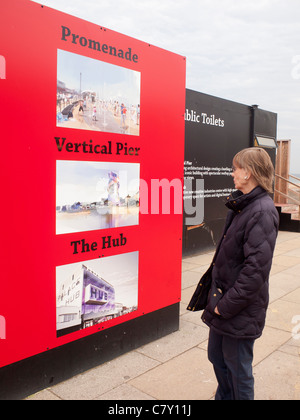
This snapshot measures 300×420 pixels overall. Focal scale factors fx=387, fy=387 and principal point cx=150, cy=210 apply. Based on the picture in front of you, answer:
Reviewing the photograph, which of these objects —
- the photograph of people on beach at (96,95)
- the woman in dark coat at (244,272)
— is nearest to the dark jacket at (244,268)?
the woman in dark coat at (244,272)

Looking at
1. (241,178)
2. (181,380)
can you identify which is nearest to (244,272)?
(241,178)

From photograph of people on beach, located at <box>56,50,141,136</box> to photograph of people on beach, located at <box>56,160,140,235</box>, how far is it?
0.33m

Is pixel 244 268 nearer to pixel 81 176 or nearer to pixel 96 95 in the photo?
pixel 81 176

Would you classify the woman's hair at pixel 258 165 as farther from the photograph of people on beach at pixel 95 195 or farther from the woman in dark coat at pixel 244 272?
the photograph of people on beach at pixel 95 195

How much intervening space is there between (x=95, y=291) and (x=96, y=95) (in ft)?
5.41

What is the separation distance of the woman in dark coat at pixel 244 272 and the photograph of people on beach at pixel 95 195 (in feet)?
4.00

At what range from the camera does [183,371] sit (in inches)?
134

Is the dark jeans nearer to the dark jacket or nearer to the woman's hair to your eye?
the dark jacket

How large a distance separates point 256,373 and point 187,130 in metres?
5.45

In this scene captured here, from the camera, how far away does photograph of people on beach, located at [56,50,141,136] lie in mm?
2939

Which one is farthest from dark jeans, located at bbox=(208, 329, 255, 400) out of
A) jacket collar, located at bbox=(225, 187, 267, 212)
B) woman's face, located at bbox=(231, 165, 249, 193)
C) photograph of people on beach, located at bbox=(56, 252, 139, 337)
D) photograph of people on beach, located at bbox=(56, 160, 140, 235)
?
Answer: photograph of people on beach, located at bbox=(56, 160, 140, 235)

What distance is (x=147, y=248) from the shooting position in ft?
12.5

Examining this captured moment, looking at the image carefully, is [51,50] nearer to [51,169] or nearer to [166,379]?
[51,169]

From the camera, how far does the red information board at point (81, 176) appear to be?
2691 mm
